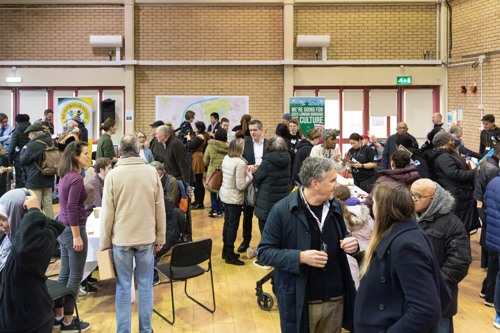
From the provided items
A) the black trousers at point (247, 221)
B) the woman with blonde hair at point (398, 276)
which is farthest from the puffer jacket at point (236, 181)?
the woman with blonde hair at point (398, 276)

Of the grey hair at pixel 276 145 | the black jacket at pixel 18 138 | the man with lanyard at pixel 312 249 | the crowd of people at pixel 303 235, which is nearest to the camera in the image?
the crowd of people at pixel 303 235

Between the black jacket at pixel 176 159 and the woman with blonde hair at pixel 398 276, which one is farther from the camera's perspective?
the black jacket at pixel 176 159

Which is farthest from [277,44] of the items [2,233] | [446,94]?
[2,233]

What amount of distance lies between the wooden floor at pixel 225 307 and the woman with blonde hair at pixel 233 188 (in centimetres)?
38

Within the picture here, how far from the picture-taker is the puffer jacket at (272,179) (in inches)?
230

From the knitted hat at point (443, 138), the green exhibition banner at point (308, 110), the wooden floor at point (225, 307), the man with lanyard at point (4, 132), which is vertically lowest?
the wooden floor at point (225, 307)

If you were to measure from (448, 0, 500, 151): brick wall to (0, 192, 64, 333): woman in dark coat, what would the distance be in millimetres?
9880

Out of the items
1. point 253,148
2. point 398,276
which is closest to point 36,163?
point 253,148

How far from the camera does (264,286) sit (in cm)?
589

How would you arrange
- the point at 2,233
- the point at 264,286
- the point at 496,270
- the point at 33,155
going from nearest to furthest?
1. the point at 2,233
2. the point at 496,270
3. the point at 264,286
4. the point at 33,155

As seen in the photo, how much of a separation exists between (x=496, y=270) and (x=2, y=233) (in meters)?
4.66

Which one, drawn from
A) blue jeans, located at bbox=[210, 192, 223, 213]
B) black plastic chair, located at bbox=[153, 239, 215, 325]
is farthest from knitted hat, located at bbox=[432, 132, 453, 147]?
blue jeans, located at bbox=[210, 192, 223, 213]

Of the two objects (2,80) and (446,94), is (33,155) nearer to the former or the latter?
(2,80)

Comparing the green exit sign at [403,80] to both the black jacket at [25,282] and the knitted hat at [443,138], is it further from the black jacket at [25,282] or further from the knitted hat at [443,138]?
the black jacket at [25,282]
